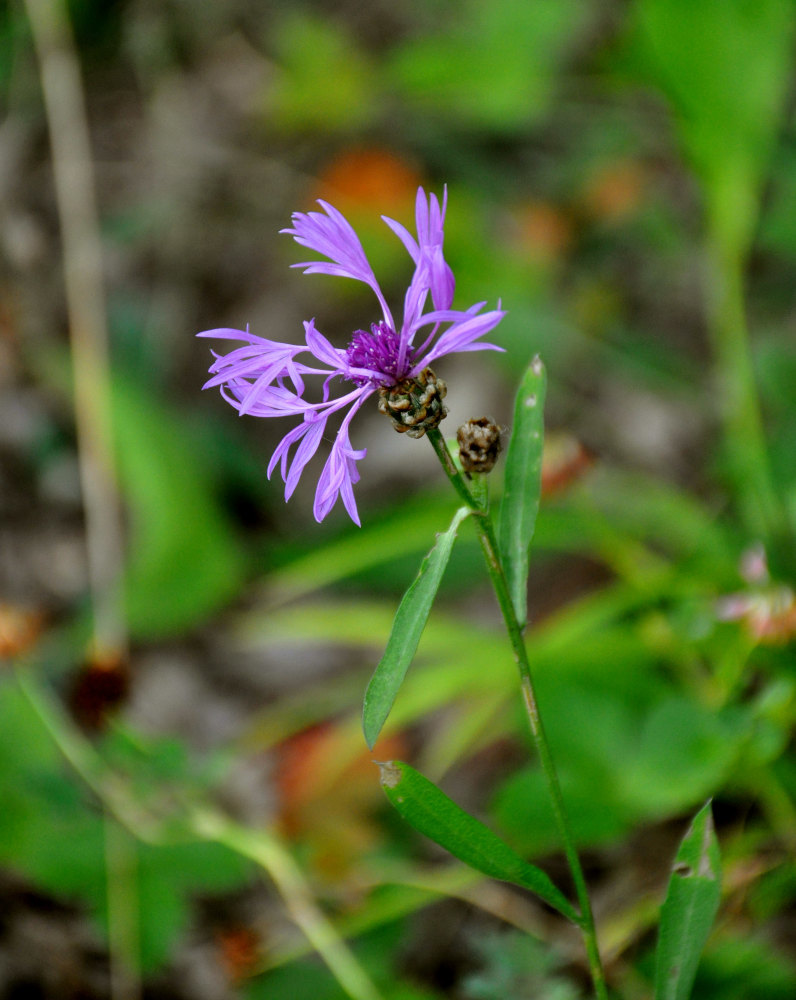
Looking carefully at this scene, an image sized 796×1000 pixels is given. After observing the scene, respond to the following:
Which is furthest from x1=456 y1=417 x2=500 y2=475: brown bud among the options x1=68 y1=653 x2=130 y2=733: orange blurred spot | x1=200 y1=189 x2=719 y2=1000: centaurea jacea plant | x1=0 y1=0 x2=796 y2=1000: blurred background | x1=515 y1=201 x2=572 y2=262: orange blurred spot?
x1=515 y1=201 x2=572 y2=262: orange blurred spot

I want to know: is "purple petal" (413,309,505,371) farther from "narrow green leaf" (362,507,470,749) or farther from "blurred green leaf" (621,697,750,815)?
"blurred green leaf" (621,697,750,815)

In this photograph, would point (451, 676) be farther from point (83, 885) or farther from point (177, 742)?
point (83, 885)

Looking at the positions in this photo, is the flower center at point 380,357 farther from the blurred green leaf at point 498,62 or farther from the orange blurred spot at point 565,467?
the blurred green leaf at point 498,62

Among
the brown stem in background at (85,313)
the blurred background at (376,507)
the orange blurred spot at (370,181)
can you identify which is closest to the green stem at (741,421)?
the blurred background at (376,507)

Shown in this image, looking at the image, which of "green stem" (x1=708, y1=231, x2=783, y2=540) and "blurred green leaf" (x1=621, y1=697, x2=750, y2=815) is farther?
"green stem" (x1=708, y1=231, x2=783, y2=540)

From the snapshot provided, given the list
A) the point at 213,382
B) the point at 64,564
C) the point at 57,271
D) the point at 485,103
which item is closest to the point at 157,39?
the point at 57,271

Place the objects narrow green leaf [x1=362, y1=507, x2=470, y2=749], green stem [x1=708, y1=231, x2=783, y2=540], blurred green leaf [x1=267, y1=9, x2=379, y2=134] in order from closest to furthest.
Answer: narrow green leaf [x1=362, y1=507, x2=470, y2=749], green stem [x1=708, y1=231, x2=783, y2=540], blurred green leaf [x1=267, y1=9, x2=379, y2=134]

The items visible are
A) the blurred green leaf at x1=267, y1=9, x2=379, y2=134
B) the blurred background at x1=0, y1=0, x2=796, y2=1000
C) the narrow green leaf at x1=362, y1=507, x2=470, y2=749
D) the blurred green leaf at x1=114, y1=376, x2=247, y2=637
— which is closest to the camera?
the narrow green leaf at x1=362, y1=507, x2=470, y2=749
